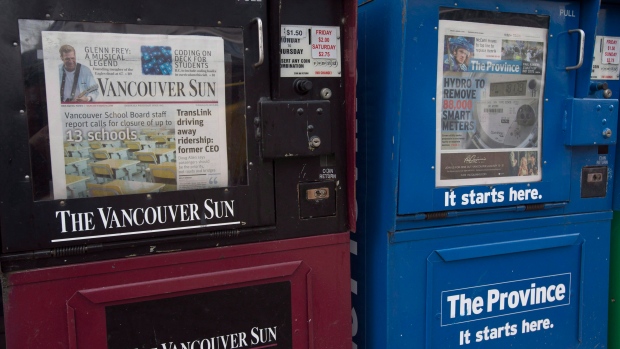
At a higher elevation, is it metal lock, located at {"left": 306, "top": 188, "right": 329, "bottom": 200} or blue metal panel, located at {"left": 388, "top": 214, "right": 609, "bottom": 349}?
metal lock, located at {"left": 306, "top": 188, "right": 329, "bottom": 200}

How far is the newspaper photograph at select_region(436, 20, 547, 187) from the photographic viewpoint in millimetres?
2225

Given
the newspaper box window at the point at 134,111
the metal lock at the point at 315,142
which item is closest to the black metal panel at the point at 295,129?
the metal lock at the point at 315,142

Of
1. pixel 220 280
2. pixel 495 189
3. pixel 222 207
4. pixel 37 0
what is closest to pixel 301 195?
pixel 222 207

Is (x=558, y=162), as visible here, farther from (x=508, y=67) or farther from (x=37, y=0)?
(x=37, y=0)

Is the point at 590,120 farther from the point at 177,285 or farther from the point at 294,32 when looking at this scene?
the point at 177,285

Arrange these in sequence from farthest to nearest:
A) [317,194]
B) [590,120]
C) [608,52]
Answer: [608,52] < [590,120] < [317,194]

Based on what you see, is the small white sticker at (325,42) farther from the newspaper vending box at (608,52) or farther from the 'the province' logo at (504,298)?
the newspaper vending box at (608,52)

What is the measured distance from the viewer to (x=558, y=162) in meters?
2.44

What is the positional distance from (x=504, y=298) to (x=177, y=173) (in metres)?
1.66

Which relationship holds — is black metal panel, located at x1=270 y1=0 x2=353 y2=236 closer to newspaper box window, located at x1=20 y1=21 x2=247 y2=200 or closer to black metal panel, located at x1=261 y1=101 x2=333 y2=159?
black metal panel, located at x1=261 y1=101 x2=333 y2=159

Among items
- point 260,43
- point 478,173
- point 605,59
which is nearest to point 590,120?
point 605,59

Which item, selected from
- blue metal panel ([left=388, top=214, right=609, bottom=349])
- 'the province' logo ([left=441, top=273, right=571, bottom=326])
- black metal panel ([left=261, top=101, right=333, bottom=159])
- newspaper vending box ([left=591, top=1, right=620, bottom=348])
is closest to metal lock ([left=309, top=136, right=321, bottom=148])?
black metal panel ([left=261, top=101, right=333, bottom=159])

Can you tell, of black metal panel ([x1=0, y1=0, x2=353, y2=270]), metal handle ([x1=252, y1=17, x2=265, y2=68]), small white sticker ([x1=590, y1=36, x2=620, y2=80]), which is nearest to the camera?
black metal panel ([x1=0, y1=0, x2=353, y2=270])

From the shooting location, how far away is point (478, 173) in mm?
2309
